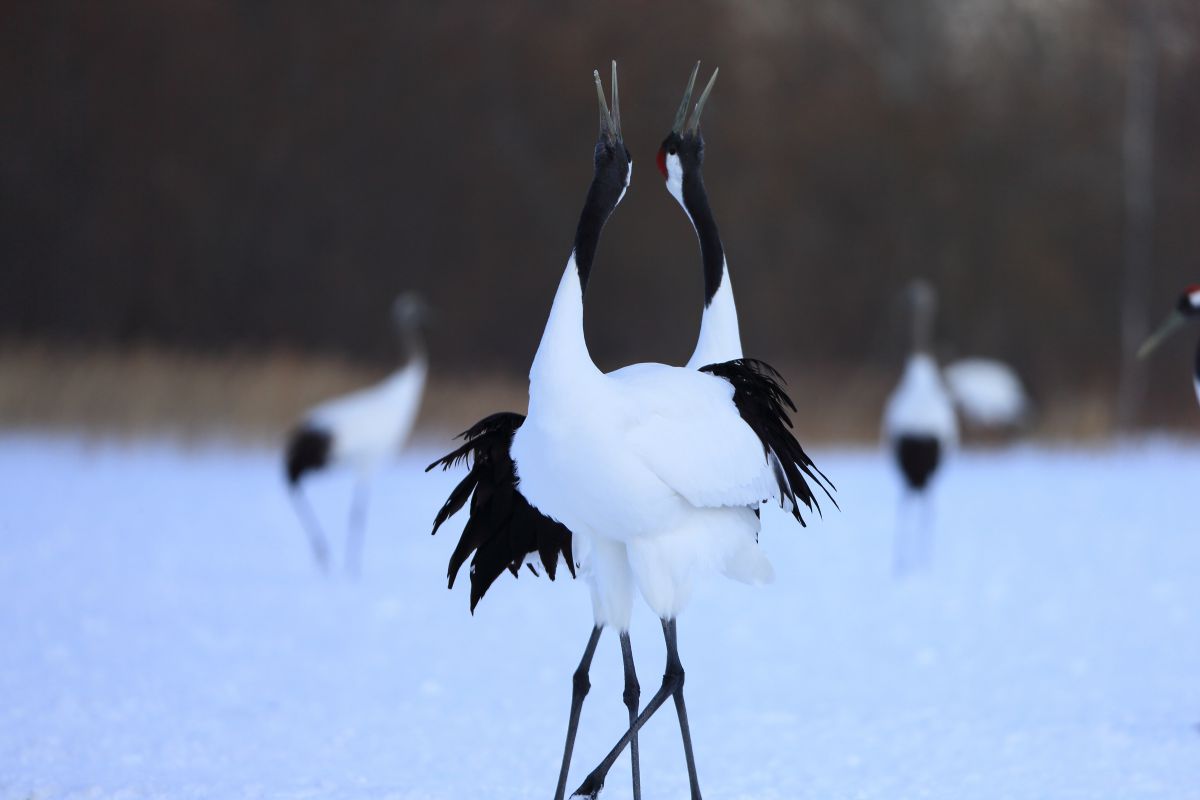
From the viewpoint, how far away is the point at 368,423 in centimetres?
863

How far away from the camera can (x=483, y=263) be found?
60.7 feet

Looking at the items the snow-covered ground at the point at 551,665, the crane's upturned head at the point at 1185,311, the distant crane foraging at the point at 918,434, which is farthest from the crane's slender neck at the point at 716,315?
the distant crane foraging at the point at 918,434

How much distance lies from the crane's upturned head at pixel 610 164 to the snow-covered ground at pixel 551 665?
1.58 metres

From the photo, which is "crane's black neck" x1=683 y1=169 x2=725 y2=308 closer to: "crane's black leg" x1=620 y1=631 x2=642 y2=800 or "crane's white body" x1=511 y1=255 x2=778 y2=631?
"crane's white body" x1=511 y1=255 x2=778 y2=631

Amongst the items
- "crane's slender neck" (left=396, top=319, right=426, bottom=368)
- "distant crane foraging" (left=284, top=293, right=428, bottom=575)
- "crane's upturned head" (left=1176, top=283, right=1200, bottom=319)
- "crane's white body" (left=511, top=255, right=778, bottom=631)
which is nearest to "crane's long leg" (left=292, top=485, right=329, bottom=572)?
"distant crane foraging" (left=284, top=293, right=428, bottom=575)

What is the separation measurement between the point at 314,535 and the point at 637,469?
6.69m

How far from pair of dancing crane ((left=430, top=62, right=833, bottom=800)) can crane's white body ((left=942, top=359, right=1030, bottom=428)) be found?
36.4 feet

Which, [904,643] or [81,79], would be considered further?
[81,79]

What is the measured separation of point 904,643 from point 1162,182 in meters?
13.3

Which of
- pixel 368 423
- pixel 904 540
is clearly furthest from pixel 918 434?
pixel 368 423

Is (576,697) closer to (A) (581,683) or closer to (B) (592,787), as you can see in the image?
(A) (581,683)

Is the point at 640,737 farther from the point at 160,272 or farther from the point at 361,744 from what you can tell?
the point at 160,272

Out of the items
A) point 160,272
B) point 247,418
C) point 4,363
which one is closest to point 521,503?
point 247,418

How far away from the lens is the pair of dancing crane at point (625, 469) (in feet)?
10.2
